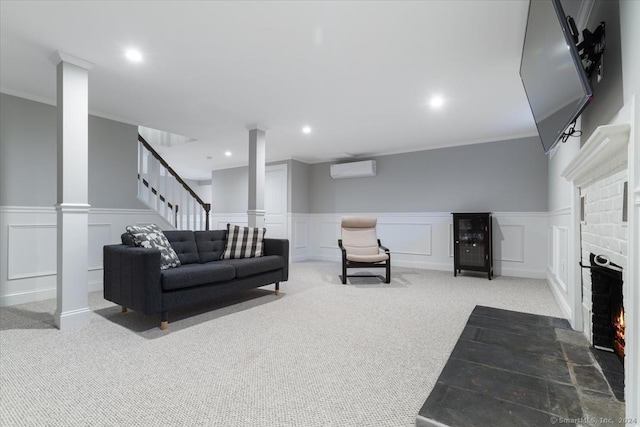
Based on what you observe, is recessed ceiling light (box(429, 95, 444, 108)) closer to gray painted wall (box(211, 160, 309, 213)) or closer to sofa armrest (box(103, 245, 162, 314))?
sofa armrest (box(103, 245, 162, 314))

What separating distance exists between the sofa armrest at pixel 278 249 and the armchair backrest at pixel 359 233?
1302mm

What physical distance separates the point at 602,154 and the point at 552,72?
49 centimetres

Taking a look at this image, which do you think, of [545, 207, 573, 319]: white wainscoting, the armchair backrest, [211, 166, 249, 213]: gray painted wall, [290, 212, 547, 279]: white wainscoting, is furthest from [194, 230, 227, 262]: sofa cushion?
[211, 166, 249, 213]: gray painted wall

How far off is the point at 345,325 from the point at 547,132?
2080 millimetres

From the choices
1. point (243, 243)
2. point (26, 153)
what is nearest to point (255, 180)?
point (243, 243)

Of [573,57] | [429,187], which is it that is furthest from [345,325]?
[429,187]

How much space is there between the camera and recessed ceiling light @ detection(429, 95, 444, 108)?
11.2 feet

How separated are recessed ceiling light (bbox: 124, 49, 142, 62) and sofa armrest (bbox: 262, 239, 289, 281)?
2.27 meters

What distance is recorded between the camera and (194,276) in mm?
2738

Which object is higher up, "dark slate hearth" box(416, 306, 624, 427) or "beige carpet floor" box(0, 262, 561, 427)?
"dark slate hearth" box(416, 306, 624, 427)

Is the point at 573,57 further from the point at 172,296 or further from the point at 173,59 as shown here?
the point at 172,296

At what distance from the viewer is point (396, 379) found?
69.1 inches

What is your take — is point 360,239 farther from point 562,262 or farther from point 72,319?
point 72,319

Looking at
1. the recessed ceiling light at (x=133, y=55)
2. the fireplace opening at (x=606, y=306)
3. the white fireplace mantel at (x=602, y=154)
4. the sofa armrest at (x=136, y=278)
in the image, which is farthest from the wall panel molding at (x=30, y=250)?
the fireplace opening at (x=606, y=306)
